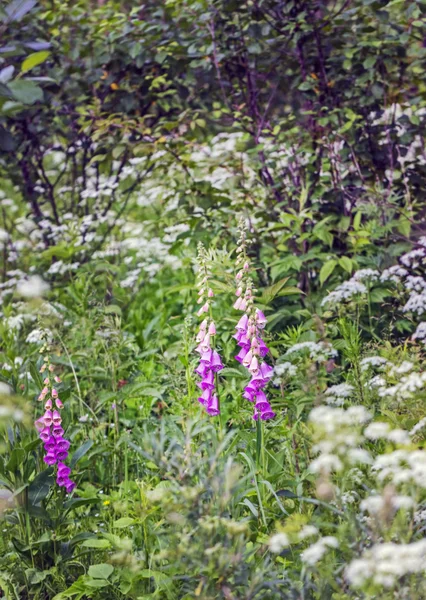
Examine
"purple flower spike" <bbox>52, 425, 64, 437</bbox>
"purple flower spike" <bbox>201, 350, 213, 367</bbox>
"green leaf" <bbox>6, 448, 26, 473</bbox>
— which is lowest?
"purple flower spike" <bbox>52, 425, 64, 437</bbox>

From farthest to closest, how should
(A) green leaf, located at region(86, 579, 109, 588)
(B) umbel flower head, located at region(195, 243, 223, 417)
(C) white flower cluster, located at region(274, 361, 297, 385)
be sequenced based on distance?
(C) white flower cluster, located at region(274, 361, 297, 385), (B) umbel flower head, located at region(195, 243, 223, 417), (A) green leaf, located at region(86, 579, 109, 588)

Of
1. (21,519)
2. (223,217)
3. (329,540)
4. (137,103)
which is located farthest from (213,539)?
(137,103)

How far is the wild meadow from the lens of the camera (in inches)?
74.5

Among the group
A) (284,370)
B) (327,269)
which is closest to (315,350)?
(284,370)

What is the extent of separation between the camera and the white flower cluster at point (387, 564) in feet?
4.80

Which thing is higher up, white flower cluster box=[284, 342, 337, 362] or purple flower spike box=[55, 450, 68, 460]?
purple flower spike box=[55, 450, 68, 460]

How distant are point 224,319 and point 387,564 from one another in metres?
1.92

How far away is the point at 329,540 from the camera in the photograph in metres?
1.63

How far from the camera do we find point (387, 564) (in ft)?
4.76

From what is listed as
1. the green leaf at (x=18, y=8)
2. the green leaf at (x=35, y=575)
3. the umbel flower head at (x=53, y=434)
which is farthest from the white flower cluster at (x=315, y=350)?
the green leaf at (x=18, y=8)

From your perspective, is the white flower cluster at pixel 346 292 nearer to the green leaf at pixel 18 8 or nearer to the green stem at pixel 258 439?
the green stem at pixel 258 439

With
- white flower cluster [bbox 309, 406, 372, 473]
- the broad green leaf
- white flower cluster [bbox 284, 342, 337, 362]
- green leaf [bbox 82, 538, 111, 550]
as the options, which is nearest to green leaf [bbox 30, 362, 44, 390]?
green leaf [bbox 82, 538, 111, 550]

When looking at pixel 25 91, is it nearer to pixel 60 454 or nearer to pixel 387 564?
pixel 60 454

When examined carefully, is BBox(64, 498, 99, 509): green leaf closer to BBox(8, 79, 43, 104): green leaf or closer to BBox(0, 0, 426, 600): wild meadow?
BBox(0, 0, 426, 600): wild meadow
